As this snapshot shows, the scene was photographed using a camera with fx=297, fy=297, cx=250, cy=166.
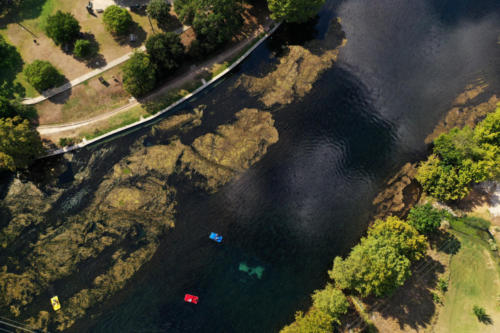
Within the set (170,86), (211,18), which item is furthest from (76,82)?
(211,18)

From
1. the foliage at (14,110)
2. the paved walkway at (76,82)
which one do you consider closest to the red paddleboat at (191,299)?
the foliage at (14,110)

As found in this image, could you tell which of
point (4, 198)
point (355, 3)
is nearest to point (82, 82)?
point (4, 198)

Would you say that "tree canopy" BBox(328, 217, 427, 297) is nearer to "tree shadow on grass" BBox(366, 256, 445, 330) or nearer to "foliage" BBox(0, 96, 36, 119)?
"tree shadow on grass" BBox(366, 256, 445, 330)

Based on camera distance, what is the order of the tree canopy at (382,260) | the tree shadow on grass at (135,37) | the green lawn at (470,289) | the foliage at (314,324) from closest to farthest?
the foliage at (314,324) < the tree canopy at (382,260) < the green lawn at (470,289) < the tree shadow on grass at (135,37)

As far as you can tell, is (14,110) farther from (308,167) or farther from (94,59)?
(308,167)

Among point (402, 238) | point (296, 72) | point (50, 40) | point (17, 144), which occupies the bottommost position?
point (402, 238)

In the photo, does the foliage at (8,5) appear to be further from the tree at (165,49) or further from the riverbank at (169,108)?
the riverbank at (169,108)
